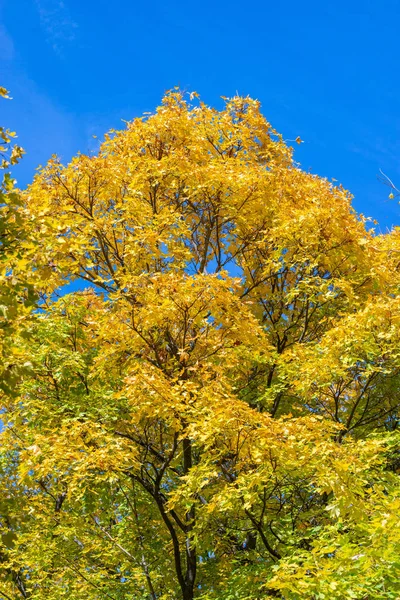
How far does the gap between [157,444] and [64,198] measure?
5.22 meters

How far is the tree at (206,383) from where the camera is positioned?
7.19m

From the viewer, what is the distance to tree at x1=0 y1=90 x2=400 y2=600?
23.6ft

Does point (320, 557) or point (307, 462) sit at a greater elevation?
point (307, 462)

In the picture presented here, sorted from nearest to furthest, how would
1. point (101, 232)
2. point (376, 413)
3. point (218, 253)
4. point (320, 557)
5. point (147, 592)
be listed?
point (320, 557), point (147, 592), point (376, 413), point (101, 232), point (218, 253)

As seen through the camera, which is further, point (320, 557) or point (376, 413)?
point (376, 413)

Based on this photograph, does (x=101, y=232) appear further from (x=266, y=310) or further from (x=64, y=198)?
(x=266, y=310)

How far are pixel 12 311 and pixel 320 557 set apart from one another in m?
4.16

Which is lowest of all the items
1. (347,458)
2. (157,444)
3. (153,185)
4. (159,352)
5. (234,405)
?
(347,458)

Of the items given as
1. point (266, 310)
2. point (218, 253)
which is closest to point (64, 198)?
point (218, 253)

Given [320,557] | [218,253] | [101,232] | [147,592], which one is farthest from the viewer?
[218,253]

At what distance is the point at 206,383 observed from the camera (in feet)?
29.6

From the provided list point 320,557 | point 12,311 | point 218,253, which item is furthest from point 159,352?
point 12,311

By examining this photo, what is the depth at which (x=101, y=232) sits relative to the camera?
449 inches

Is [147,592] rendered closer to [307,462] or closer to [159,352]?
[159,352]
